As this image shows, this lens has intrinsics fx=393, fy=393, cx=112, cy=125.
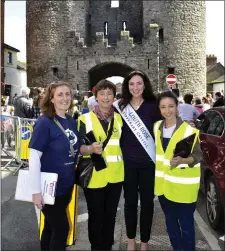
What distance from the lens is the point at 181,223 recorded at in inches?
153

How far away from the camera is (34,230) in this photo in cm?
513

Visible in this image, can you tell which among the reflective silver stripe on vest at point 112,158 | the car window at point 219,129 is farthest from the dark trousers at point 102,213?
the car window at point 219,129

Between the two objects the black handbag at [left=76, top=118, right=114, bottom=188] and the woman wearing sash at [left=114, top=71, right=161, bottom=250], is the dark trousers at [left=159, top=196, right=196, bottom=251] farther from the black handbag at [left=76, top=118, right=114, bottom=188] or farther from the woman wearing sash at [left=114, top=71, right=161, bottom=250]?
the black handbag at [left=76, top=118, right=114, bottom=188]

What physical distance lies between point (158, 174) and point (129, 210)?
1.92ft

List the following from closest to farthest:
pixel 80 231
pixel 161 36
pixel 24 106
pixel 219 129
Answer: pixel 80 231 < pixel 219 129 < pixel 24 106 < pixel 161 36

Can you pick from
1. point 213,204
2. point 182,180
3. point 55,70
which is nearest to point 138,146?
point 182,180

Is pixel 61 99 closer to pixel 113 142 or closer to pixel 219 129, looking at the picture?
pixel 113 142

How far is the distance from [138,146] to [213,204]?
1.63 m

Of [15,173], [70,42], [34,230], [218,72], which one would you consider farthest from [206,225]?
[218,72]

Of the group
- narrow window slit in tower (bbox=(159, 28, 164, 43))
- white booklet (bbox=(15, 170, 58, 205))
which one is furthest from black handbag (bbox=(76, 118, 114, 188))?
narrow window slit in tower (bbox=(159, 28, 164, 43))

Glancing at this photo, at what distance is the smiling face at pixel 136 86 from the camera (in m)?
4.23

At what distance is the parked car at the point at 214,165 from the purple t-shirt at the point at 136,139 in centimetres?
118

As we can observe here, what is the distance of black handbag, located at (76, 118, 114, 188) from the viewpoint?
384 cm

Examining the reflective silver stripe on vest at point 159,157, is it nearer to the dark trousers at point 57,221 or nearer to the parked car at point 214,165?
the dark trousers at point 57,221
